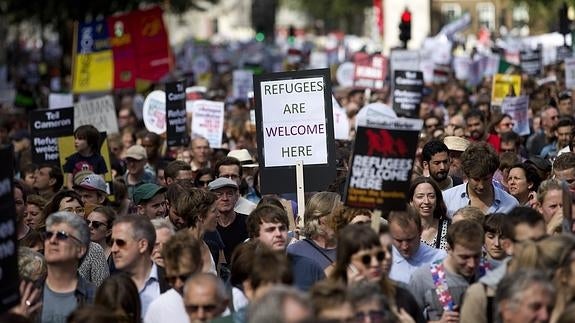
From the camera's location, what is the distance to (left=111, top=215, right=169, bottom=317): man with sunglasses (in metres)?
9.96

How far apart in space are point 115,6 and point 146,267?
5607 centimetres

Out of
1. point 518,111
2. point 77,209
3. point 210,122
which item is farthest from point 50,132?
point 77,209

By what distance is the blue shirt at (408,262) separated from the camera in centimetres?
1054

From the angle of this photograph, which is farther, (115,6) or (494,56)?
(115,6)

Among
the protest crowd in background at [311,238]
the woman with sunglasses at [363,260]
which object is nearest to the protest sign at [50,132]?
the protest crowd in background at [311,238]

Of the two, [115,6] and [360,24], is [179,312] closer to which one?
[115,6]

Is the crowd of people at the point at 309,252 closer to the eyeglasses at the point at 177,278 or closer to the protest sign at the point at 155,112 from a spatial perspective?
the eyeglasses at the point at 177,278

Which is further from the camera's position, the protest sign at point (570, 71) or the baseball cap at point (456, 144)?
the protest sign at point (570, 71)

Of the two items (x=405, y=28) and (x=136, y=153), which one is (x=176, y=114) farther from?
(x=405, y=28)

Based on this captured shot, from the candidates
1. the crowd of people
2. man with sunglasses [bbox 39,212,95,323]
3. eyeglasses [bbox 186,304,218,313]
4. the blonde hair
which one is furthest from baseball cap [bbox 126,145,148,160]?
eyeglasses [bbox 186,304,218,313]

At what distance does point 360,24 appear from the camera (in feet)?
359

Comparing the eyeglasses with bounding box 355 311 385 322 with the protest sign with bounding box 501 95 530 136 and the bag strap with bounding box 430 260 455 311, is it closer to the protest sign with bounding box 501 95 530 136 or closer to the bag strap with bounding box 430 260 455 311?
the bag strap with bounding box 430 260 455 311

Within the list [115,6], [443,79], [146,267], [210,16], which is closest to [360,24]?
[210,16]

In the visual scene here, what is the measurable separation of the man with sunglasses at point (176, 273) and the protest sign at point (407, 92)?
565 inches
